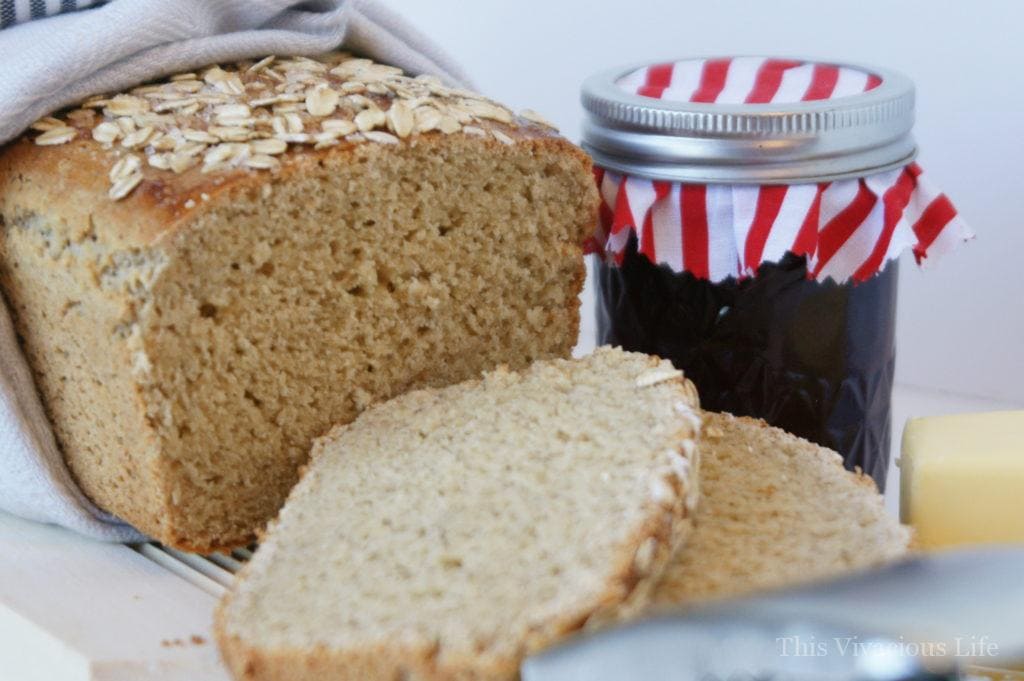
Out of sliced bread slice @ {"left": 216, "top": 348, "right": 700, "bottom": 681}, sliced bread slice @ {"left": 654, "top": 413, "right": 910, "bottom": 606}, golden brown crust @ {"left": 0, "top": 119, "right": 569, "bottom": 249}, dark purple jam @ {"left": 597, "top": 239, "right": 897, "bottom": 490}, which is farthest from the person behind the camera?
dark purple jam @ {"left": 597, "top": 239, "right": 897, "bottom": 490}

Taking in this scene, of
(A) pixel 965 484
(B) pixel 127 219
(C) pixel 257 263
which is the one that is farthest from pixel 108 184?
(A) pixel 965 484

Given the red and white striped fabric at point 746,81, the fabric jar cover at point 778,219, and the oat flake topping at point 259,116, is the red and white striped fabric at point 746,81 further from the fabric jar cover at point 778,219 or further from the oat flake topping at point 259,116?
the oat flake topping at point 259,116

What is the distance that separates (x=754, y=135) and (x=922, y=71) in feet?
3.04

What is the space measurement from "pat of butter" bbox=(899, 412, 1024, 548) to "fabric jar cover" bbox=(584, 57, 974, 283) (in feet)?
1.02

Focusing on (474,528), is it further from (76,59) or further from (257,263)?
(76,59)

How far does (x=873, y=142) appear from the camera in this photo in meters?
1.82

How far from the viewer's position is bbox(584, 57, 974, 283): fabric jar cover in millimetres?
1799

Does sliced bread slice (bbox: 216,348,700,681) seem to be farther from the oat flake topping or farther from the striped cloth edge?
the striped cloth edge

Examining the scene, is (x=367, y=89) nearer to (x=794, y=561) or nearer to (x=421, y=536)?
(x=421, y=536)

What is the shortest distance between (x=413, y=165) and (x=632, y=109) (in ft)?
1.28

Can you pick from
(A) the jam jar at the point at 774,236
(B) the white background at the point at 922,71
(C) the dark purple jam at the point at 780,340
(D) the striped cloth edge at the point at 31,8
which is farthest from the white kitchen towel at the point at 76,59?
(B) the white background at the point at 922,71

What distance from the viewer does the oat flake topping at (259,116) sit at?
159 cm

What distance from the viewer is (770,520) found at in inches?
60.2

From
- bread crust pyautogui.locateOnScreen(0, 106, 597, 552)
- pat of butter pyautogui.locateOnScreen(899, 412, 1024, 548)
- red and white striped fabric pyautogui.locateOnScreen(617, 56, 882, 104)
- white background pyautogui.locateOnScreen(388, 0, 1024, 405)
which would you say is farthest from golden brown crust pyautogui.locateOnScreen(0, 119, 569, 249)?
white background pyautogui.locateOnScreen(388, 0, 1024, 405)
